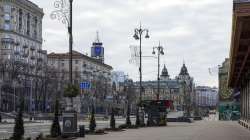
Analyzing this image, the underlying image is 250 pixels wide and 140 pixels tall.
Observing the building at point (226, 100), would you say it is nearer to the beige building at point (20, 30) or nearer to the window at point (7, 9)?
the beige building at point (20, 30)

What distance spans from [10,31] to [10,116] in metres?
44.4

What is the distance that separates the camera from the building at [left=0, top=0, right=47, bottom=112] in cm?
10788

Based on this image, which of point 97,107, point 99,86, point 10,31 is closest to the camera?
point 10,31

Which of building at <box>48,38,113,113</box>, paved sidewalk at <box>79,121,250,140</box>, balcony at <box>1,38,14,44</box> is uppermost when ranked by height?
balcony at <box>1,38,14,44</box>

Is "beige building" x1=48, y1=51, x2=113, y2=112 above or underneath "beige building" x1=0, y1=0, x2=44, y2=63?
underneath

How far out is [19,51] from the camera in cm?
13425

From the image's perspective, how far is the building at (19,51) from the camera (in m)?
108

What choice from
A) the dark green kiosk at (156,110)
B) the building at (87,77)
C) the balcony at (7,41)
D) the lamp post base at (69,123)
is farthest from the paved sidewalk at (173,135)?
the balcony at (7,41)

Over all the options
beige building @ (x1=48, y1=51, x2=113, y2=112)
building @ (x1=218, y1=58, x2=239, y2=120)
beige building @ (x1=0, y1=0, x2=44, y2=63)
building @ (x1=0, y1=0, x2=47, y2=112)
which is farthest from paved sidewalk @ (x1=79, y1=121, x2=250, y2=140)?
beige building @ (x1=0, y1=0, x2=44, y2=63)

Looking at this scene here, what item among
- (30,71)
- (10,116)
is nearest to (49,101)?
(30,71)

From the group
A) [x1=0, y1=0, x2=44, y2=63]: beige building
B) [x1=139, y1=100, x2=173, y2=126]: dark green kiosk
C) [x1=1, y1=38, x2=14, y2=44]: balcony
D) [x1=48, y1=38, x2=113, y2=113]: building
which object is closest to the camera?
[x1=139, y1=100, x2=173, y2=126]: dark green kiosk

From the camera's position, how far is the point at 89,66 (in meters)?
178

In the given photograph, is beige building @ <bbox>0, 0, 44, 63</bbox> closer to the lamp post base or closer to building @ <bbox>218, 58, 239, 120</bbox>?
building @ <bbox>218, 58, 239, 120</bbox>

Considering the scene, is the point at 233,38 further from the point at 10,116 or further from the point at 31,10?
the point at 31,10
